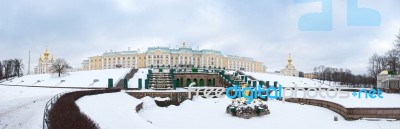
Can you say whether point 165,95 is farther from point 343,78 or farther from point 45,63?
point 45,63

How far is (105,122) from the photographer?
1215cm

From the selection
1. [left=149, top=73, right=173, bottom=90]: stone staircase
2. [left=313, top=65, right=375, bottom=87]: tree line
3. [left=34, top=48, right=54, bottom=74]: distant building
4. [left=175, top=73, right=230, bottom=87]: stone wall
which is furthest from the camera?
[left=34, top=48, right=54, bottom=74]: distant building

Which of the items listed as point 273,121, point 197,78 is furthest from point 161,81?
point 273,121

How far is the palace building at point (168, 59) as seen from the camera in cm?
8606

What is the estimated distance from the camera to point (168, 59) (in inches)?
3388

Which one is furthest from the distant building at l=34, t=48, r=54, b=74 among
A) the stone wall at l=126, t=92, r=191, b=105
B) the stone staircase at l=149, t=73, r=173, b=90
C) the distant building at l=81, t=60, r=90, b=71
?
the stone wall at l=126, t=92, r=191, b=105

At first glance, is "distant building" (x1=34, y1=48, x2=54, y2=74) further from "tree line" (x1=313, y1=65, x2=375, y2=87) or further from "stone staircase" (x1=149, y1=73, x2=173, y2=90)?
"tree line" (x1=313, y1=65, x2=375, y2=87)

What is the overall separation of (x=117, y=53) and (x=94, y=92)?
2914 inches

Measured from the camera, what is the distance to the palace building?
86.1 metres

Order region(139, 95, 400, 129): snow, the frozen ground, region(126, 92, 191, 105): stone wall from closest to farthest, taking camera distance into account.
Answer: the frozen ground → region(139, 95, 400, 129): snow → region(126, 92, 191, 105): stone wall

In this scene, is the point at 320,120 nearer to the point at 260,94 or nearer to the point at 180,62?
the point at 260,94

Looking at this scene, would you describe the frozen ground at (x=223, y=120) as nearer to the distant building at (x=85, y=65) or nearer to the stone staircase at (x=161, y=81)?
the stone staircase at (x=161, y=81)

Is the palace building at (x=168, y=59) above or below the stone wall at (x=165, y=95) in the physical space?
above

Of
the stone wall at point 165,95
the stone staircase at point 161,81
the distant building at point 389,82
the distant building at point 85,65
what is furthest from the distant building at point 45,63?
the distant building at point 389,82
